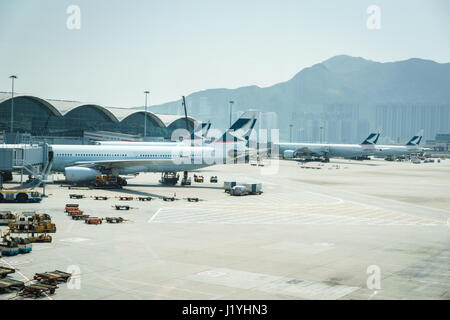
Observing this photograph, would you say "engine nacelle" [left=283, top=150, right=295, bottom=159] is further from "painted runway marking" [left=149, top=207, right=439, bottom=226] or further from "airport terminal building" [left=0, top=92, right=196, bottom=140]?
"painted runway marking" [left=149, top=207, right=439, bottom=226]

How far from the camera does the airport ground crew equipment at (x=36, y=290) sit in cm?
1811

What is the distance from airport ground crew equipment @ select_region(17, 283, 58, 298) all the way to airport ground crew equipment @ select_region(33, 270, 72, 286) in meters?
0.89

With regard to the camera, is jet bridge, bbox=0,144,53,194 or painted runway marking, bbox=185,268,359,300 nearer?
painted runway marking, bbox=185,268,359,300

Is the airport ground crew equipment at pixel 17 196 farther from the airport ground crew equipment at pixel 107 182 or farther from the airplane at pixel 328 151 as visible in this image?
the airplane at pixel 328 151

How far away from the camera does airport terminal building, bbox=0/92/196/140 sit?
402ft

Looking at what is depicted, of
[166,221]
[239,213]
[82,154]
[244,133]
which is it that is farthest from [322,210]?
[82,154]

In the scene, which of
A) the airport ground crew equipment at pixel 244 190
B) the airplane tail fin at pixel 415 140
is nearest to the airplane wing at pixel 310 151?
the airplane tail fin at pixel 415 140

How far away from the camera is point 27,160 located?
46438mm

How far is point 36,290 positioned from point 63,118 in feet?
401

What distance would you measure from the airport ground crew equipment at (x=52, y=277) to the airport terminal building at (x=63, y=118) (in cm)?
10904

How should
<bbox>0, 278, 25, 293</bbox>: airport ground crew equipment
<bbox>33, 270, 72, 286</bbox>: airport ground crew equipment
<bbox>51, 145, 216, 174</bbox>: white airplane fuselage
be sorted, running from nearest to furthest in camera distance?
1. <bbox>0, 278, 25, 293</bbox>: airport ground crew equipment
2. <bbox>33, 270, 72, 286</bbox>: airport ground crew equipment
3. <bbox>51, 145, 216, 174</bbox>: white airplane fuselage

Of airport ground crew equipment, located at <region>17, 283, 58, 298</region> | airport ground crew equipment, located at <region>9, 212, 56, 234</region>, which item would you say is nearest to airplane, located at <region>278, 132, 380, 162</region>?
airport ground crew equipment, located at <region>9, 212, 56, 234</region>
